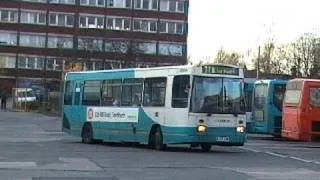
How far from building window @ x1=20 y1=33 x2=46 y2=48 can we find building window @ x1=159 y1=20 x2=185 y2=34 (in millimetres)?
17662

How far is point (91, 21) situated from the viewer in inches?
4547

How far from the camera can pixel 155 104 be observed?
1030 inches

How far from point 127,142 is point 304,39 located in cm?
6050

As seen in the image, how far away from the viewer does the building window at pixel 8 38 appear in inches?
4496

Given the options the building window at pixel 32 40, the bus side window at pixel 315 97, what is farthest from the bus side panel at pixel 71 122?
the building window at pixel 32 40

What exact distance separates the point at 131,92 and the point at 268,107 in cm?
1198

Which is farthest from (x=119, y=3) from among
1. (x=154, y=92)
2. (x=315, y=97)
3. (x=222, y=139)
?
(x=222, y=139)

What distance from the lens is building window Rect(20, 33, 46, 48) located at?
115062 mm

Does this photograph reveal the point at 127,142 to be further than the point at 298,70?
No

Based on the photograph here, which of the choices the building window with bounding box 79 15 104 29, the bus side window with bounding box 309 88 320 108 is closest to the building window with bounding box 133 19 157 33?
the building window with bounding box 79 15 104 29

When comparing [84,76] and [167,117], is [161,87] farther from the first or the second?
[84,76]

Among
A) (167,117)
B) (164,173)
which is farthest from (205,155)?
(164,173)

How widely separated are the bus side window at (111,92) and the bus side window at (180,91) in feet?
12.4

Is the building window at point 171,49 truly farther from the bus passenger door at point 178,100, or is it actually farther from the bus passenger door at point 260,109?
the bus passenger door at point 178,100
